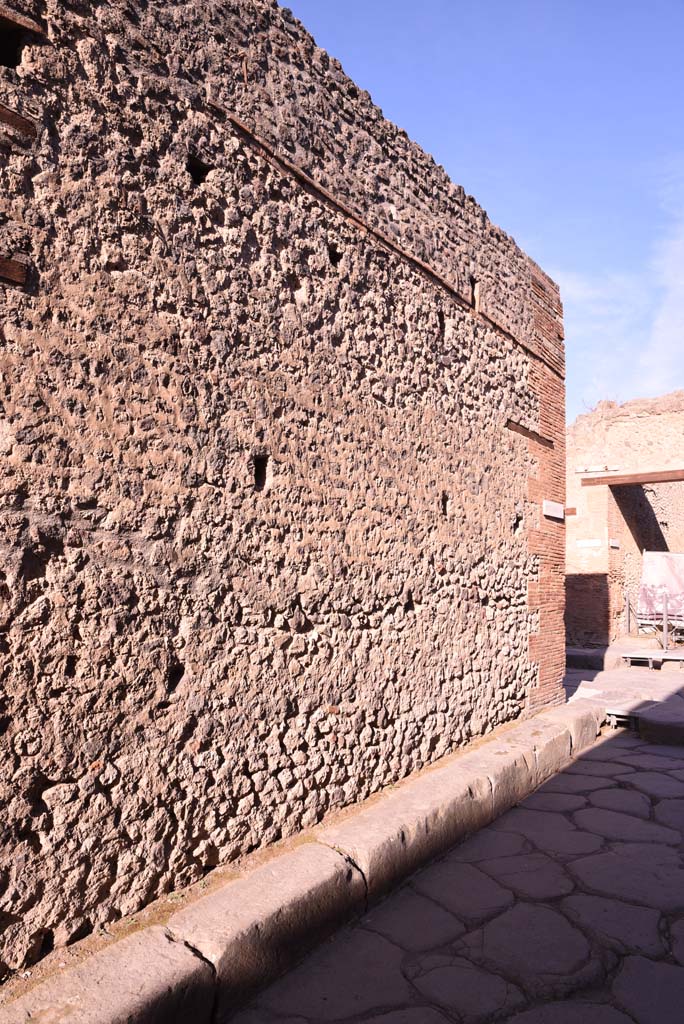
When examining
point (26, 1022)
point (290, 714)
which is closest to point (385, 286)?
point (290, 714)

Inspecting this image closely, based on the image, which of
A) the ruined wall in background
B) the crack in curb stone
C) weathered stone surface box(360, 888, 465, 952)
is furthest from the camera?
the ruined wall in background

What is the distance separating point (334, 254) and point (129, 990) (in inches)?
118

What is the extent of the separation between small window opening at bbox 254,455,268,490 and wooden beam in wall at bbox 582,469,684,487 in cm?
949

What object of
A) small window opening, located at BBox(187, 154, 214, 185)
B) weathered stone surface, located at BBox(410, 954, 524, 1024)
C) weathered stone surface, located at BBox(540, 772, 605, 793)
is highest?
small window opening, located at BBox(187, 154, 214, 185)

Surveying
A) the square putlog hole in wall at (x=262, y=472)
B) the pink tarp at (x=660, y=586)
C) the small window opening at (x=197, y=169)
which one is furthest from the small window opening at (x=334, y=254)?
the pink tarp at (x=660, y=586)

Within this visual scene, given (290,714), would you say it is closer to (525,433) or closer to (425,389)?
(425,389)

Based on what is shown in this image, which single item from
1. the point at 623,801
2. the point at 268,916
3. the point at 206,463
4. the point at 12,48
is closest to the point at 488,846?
the point at 623,801

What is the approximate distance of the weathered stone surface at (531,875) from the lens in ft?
9.32

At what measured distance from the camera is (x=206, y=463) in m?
2.62

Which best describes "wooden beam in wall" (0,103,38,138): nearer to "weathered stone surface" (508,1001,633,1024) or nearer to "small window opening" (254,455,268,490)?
"small window opening" (254,455,268,490)

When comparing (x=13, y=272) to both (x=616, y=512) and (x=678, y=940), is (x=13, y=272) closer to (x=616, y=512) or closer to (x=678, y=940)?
(x=678, y=940)

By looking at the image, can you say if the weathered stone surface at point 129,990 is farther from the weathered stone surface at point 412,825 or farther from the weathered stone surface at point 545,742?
the weathered stone surface at point 545,742

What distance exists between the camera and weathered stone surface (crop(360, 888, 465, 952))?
2465mm

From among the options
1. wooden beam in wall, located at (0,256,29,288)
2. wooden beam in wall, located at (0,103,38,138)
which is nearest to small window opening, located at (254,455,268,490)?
wooden beam in wall, located at (0,256,29,288)
